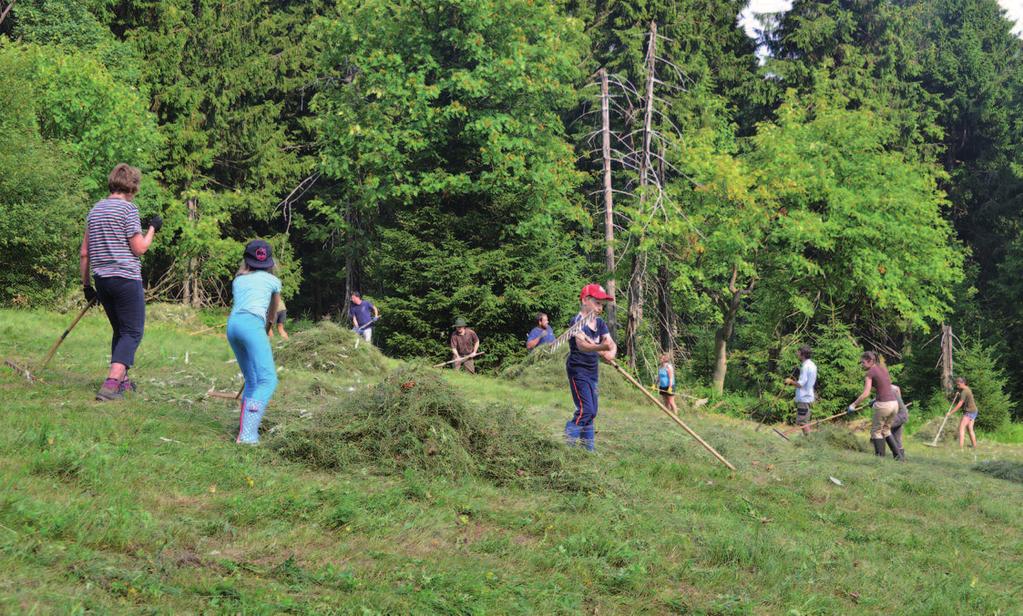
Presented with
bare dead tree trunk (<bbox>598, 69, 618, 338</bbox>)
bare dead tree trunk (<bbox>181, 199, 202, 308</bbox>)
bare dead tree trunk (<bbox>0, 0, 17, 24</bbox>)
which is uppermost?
bare dead tree trunk (<bbox>0, 0, 17, 24</bbox>)

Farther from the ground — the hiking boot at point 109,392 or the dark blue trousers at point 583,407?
the dark blue trousers at point 583,407

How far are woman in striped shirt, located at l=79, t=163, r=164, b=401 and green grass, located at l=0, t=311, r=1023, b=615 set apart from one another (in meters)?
0.73

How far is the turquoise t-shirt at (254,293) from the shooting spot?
24.4 feet

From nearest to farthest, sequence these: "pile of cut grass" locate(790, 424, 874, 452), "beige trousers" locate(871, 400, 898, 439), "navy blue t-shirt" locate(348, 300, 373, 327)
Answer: "beige trousers" locate(871, 400, 898, 439) < "pile of cut grass" locate(790, 424, 874, 452) < "navy blue t-shirt" locate(348, 300, 373, 327)

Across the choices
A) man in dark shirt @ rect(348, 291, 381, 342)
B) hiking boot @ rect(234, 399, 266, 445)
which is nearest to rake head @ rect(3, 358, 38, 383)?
hiking boot @ rect(234, 399, 266, 445)

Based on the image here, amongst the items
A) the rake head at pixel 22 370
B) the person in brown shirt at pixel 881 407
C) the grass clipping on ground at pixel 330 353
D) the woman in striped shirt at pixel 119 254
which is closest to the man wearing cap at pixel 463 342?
the grass clipping on ground at pixel 330 353

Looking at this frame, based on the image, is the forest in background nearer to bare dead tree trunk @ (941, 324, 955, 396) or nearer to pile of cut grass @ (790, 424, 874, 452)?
bare dead tree trunk @ (941, 324, 955, 396)

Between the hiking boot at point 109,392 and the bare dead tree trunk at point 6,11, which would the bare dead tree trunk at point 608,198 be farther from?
the bare dead tree trunk at point 6,11

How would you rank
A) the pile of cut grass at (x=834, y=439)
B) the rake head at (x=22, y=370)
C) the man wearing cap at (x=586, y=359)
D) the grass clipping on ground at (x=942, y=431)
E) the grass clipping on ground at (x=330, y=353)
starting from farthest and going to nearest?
the grass clipping on ground at (x=942, y=431) → the grass clipping on ground at (x=330, y=353) → the pile of cut grass at (x=834, y=439) → the man wearing cap at (x=586, y=359) → the rake head at (x=22, y=370)

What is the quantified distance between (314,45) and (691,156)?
16959 mm

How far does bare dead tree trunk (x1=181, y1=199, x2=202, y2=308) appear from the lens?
31.8 m

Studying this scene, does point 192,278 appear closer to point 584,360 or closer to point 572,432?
point 584,360

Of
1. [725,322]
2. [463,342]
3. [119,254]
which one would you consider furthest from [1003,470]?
[725,322]

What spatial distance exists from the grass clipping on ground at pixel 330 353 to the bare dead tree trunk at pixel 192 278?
16948mm
